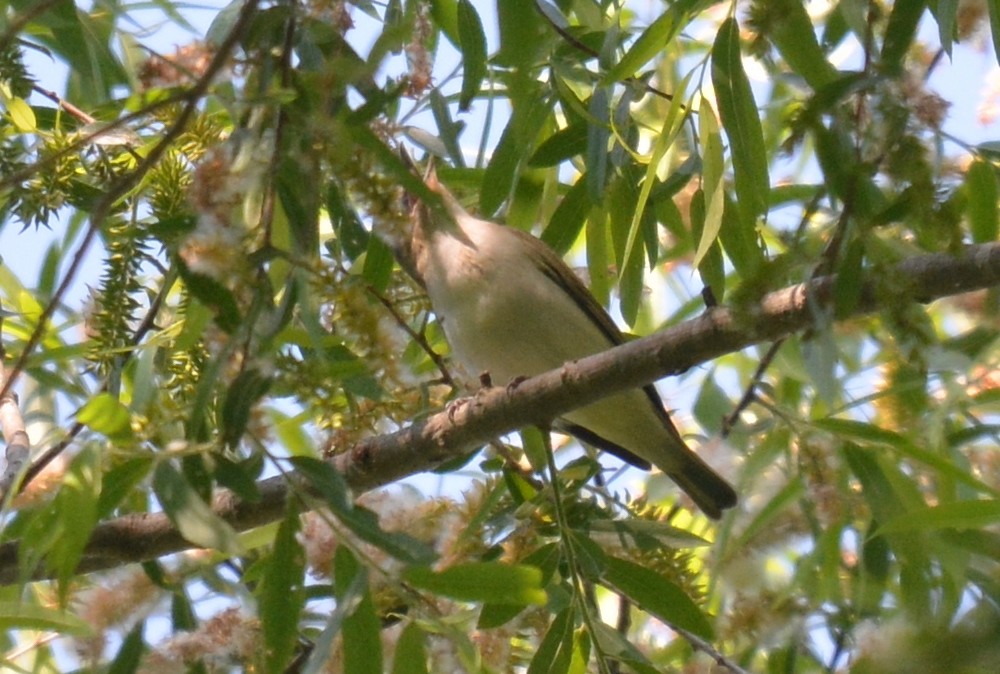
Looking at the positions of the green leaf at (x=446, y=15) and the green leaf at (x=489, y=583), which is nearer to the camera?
the green leaf at (x=489, y=583)

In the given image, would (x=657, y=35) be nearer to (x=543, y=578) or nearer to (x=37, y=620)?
(x=543, y=578)

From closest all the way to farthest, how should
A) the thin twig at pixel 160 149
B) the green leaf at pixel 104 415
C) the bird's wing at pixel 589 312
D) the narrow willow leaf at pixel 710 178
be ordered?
the thin twig at pixel 160 149 → the green leaf at pixel 104 415 → the narrow willow leaf at pixel 710 178 → the bird's wing at pixel 589 312

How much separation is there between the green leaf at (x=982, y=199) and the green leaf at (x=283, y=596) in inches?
52.6

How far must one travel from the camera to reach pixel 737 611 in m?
2.39

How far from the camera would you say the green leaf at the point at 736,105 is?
209 centimetres

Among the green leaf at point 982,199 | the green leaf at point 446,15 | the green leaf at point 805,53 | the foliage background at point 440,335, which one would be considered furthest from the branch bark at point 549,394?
the green leaf at point 446,15

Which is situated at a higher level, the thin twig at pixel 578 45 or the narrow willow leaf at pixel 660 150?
the thin twig at pixel 578 45

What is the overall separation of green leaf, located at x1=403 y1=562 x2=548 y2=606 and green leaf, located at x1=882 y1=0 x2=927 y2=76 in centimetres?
89

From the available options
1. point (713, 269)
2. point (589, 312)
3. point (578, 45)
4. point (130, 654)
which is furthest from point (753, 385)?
point (130, 654)

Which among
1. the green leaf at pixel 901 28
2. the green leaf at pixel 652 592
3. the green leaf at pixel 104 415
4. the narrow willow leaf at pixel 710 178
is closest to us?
the green leaf at pixel 104 415

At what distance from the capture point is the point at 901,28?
1.86 m

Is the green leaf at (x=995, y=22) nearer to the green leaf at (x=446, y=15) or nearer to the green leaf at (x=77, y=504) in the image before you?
the green leaf at (x=446, y=15)

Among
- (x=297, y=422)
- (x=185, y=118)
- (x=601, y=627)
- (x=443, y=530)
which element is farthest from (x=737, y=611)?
(x=185, y=118)

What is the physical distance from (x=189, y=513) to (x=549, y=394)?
753 millimetres
